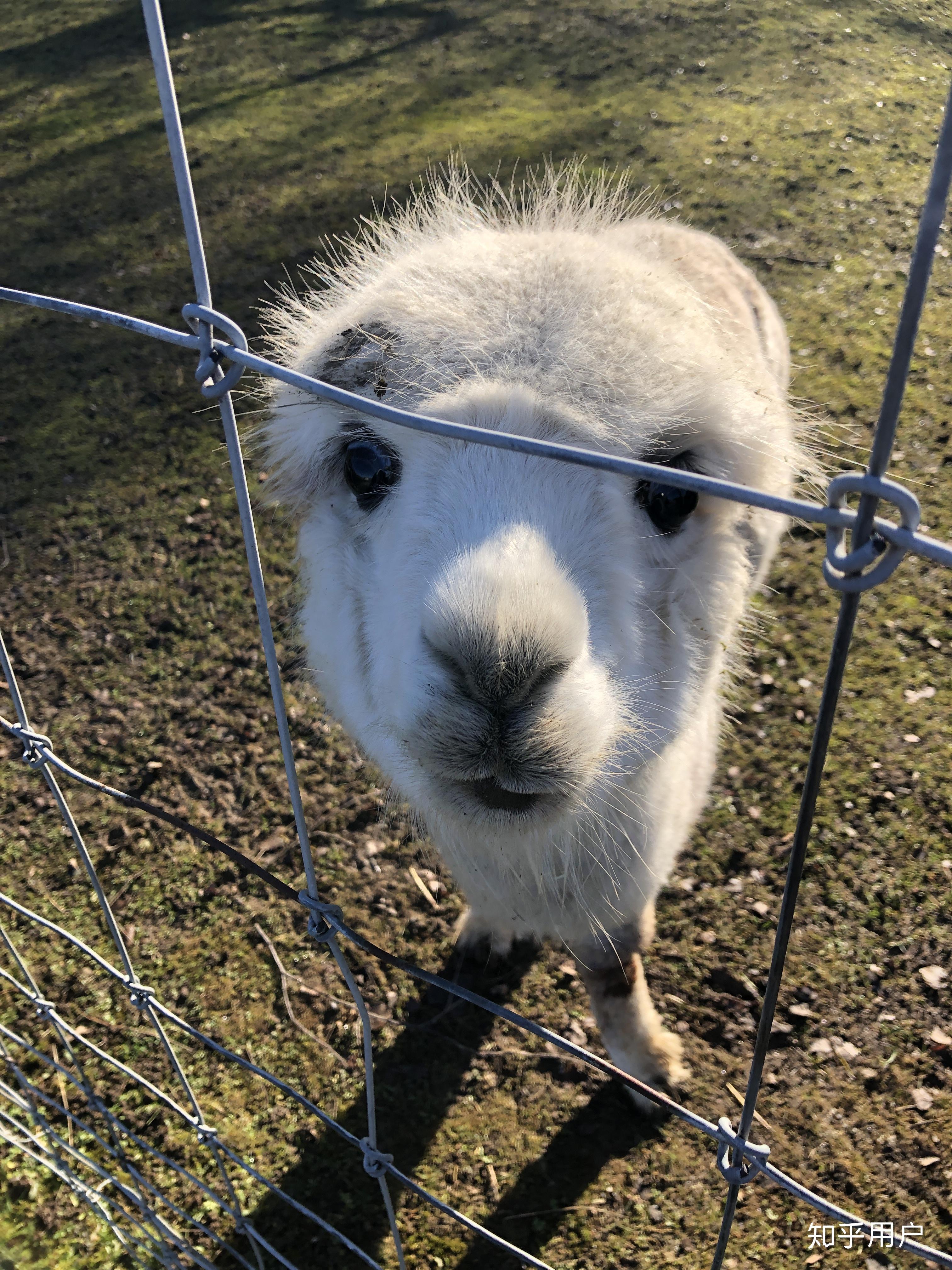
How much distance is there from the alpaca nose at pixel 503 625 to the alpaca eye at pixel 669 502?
1.31ft

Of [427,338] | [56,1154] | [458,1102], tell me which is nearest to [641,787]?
[427,338]

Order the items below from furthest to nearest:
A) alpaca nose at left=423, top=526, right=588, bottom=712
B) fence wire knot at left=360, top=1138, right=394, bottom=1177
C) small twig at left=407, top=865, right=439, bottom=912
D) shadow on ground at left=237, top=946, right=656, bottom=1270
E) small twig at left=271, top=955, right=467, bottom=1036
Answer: small twig at left=407, top=865, right=439, bottom=912 → small twig at left=271, top=955, right=467, bottom=1036 → shadow on ground at left=237, top=946, right=656, bottom=1270 → fence wire knot at left=360, top=1138, right=394, bottom=1177 → alpaca nose at left=423, top=526, right=588, bottom=712

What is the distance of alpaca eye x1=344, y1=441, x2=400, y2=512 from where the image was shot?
180cm

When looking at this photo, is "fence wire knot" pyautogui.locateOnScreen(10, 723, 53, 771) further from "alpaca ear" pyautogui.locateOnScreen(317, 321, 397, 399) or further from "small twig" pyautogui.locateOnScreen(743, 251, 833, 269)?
"small twig" pyautogui.locateOnScreen(743, 251, 833, 269)

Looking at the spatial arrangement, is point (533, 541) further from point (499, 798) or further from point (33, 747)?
point (33, 747)

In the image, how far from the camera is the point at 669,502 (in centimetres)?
169

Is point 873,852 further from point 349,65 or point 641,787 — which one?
point 349,65

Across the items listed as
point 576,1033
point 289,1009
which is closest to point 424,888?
point 289,1009

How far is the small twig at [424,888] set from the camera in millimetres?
3148

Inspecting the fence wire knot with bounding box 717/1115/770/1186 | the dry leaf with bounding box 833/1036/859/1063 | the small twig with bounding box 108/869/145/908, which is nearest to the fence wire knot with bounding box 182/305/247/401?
the fence wire knot with bounding box 717/1115/770/1186

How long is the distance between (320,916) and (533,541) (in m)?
0.73

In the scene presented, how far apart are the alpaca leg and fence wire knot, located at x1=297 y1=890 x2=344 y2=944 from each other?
124 cm

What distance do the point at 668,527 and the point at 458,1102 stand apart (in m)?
1.94

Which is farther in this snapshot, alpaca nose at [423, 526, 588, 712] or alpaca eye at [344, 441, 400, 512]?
alpaca eye at [344, 441, 400, 512]
